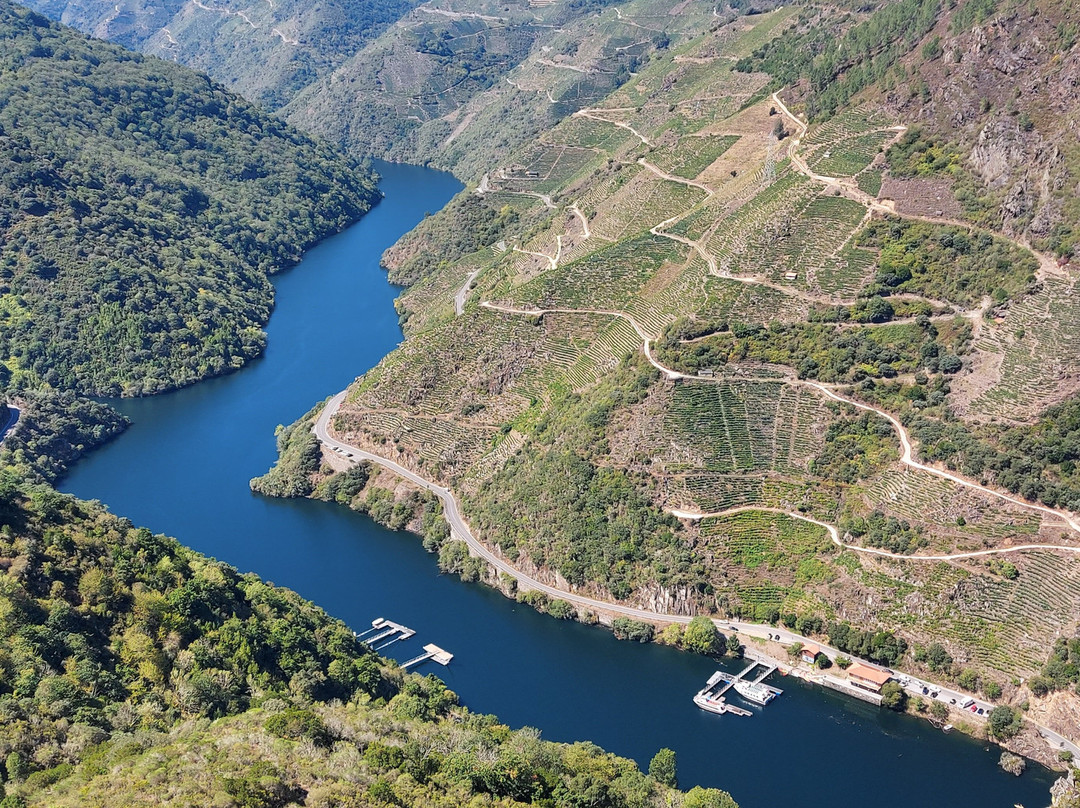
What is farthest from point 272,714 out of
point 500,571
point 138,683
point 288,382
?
point 288,382

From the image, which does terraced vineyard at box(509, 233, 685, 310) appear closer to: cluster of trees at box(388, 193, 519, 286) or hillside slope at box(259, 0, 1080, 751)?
hillside slope at box(259, 0, 1080, 751)

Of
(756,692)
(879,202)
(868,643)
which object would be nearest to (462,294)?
(879,202)

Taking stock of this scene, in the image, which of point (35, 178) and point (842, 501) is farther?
point (35, 178)

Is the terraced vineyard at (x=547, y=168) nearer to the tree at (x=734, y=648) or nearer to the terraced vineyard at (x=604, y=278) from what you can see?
the terraced vineyard at (x=604, y=278)

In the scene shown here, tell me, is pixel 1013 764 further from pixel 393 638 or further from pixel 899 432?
pixel 393 638

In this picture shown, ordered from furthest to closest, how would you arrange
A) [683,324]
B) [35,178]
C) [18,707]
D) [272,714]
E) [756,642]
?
1. [35,178]
2. [683,324]
3. [756,642]
4. [272,714]
5. [18,707]

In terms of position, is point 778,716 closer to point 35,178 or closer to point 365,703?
point 365,703

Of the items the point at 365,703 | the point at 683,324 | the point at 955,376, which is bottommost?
the point at 365,703

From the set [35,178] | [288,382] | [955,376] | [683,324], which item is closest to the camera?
[955,376]

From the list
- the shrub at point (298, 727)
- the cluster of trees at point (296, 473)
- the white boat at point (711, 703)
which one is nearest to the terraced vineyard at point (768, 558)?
the white boat at point (711, 703)
